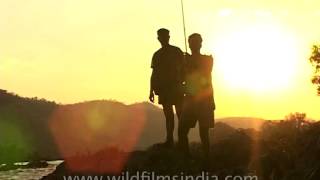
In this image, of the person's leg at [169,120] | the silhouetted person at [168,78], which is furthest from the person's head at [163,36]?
the person's leg at [169,120]

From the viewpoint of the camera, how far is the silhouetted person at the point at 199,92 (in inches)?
659

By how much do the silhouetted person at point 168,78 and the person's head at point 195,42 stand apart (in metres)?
1.29

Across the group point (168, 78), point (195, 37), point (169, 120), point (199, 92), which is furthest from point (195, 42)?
point (169, 120)

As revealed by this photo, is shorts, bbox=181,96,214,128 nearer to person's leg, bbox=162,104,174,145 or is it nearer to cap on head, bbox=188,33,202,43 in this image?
person's leg, bbox=162,104,174,145

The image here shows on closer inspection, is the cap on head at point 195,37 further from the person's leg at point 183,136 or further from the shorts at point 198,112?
the person's leg at point 183,136

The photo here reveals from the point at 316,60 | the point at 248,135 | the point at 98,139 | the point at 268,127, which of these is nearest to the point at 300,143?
the point at 248,135

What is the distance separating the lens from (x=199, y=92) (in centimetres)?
1691

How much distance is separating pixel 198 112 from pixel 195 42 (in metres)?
1.66

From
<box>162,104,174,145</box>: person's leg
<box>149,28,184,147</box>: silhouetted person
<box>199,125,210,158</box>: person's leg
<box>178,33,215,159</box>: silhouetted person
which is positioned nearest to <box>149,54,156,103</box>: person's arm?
<box>149,28,184,147</box>: silhouetted person

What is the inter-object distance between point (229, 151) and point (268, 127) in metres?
3.51

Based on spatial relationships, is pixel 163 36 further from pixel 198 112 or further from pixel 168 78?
pixel 198 112

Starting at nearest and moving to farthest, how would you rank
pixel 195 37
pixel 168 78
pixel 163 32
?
1. pixel 195 37
2. pixel 163 32
3. pixel 168 78

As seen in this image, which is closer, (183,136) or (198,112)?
(198,112)

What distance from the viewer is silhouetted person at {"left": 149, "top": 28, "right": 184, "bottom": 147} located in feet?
59.9
